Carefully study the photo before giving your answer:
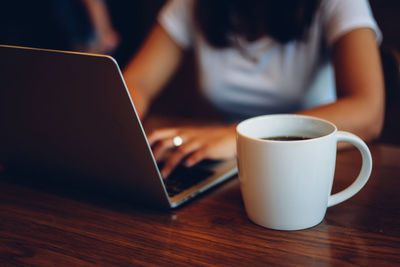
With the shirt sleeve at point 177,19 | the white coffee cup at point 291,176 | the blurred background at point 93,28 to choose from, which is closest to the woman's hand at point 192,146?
the white coffee cup at point 291,176

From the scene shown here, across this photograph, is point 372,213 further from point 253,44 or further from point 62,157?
point 253,44

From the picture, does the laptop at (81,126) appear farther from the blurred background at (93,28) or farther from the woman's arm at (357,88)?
the blurred background at (93,28)

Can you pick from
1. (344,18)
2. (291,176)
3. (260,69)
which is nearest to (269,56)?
(260,69)

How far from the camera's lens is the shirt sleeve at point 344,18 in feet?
2.94

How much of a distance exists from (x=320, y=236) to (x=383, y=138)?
1.46m

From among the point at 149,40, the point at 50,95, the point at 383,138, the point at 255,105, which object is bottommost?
the point at 383,138

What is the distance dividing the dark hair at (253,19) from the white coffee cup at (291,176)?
57 cm

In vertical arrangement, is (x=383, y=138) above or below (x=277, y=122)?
below

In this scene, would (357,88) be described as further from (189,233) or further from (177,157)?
(189,233)

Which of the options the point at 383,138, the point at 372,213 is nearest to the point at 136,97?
the point at 372,213

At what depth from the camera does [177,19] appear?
Result: 3.88ft

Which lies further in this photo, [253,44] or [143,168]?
[253,44]

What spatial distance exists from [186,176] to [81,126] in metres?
0.19

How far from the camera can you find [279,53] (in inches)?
43.3
